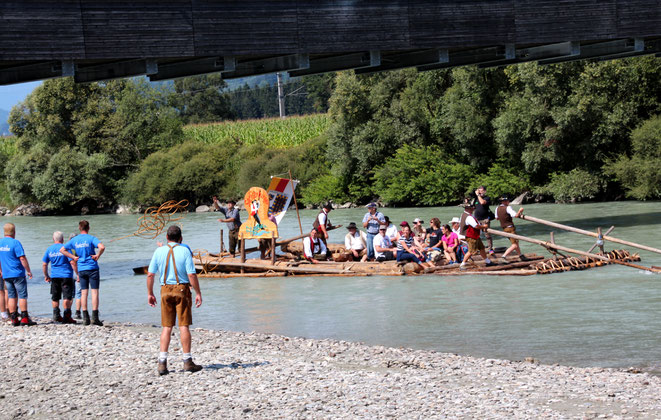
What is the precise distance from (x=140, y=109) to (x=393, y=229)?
4575cm

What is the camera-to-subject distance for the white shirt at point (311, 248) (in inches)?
755

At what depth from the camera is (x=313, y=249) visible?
19.2m

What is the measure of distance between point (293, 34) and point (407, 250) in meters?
7.28

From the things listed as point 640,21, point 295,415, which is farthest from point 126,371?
point 640,21

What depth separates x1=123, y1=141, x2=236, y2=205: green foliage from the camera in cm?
5459

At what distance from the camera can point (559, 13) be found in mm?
22781

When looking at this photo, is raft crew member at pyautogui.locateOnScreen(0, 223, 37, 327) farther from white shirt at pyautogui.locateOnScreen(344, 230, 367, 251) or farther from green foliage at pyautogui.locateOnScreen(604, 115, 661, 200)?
green foliage at pyautogui.locateOnScreen(604, 115, 661, 200)

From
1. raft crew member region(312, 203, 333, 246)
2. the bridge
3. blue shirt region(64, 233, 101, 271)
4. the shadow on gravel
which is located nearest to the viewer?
the shadow on gravel

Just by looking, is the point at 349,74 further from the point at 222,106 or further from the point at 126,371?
the point at 222,106

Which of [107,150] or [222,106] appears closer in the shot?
[107,150]

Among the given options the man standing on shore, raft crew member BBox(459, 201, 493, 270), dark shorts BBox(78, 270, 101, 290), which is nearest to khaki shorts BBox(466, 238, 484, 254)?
raft crew member BBox(459, 201, 493, 270)

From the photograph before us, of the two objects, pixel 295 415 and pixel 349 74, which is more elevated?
pixel 349 74

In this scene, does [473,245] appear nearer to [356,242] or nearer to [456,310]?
[356,242]

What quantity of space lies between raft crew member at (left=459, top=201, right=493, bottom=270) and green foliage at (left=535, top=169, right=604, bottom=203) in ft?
73.5
